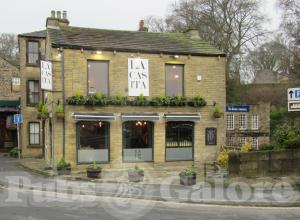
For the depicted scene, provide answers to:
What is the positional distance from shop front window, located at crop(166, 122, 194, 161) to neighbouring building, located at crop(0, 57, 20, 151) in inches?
844

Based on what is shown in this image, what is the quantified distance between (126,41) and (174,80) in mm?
3326

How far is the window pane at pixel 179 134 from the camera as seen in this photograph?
25.9 meters

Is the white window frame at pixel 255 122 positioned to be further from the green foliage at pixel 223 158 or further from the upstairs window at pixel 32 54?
the upstairs window at pixel 32 54

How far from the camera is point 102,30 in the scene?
27.6 m

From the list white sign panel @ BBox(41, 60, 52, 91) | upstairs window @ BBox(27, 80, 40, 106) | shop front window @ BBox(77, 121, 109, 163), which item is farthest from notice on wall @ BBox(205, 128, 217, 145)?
upstairs window @ BBox(27, 80, 40, 106)

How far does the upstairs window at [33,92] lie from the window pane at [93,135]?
41.9 feet

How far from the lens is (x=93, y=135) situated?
2445 centimetres

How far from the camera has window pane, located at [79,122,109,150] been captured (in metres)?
24.2

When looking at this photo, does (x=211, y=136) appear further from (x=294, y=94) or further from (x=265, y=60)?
(x=265, y=60)

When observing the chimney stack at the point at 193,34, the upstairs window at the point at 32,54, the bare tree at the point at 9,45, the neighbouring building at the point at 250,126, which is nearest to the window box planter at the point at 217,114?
the chimney stack at the point at 193,34

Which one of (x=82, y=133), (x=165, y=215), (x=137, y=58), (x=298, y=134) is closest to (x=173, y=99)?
(x=137, y=58)

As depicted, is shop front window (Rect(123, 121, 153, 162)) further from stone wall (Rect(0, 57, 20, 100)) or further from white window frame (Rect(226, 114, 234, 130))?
stone wall (Rect(0, 57, 20, 100))

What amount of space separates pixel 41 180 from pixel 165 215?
30.7 feet

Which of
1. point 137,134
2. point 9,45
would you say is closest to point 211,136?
point 137,134
